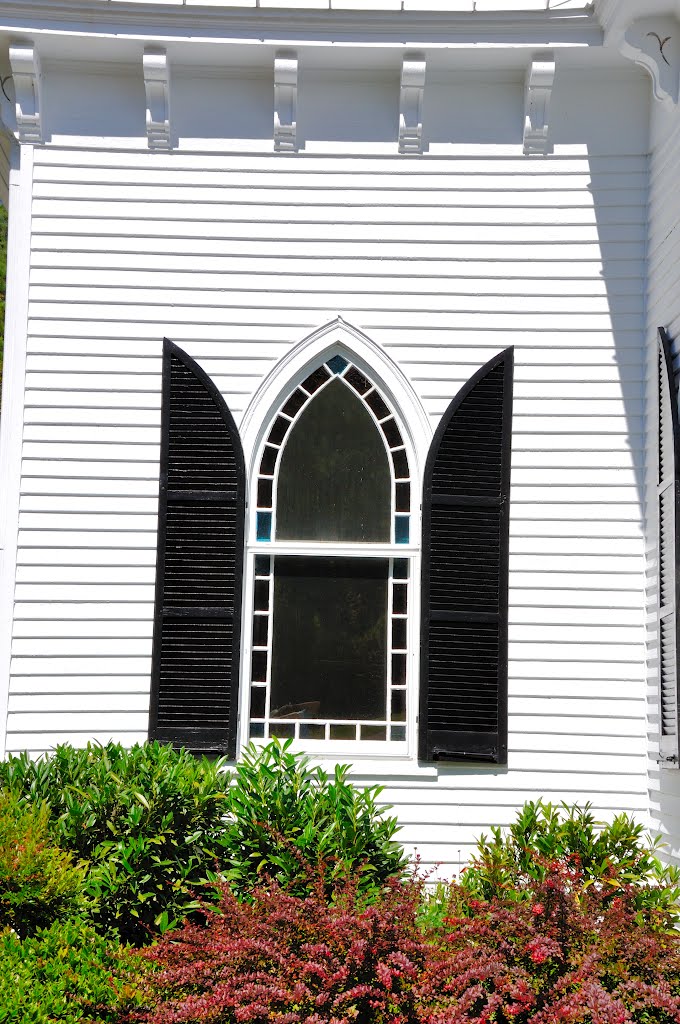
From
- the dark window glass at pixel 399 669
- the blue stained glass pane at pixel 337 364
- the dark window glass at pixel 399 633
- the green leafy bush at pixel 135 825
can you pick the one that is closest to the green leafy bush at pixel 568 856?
the dark window glass at pixel 399 669

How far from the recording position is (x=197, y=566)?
21.3 ft

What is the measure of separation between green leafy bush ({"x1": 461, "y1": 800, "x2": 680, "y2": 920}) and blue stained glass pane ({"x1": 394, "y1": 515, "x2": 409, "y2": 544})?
178cm

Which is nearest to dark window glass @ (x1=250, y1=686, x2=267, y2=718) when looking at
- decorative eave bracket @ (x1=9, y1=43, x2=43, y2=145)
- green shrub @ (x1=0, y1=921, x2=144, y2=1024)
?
green shrub @ (x1=0, y1=921, x2=144, y2=1024)

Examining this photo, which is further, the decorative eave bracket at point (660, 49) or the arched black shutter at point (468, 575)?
the arched black shutter at point (468, 575)

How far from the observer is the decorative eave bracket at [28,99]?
669 cm

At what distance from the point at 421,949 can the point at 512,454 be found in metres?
3.10

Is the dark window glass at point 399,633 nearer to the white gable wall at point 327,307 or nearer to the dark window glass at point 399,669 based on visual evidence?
the dark window glass at point 399,669

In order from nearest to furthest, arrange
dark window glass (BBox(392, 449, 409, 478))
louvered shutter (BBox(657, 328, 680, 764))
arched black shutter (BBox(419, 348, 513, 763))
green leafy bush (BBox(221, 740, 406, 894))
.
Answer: green leafy bush (BBox(221, 740, 406, 894))
louvered shutter (BBox(657, 328, 680, 764))
arched black shutter (BBox(419, 348, 513, 763))
dark window glass (BBox(392, 449, 409, 478))

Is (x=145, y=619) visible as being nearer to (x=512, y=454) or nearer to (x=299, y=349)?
(x=299, y=349)

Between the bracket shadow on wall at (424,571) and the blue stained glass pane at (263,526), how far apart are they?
0.13 metres

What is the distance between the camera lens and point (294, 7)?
21.2ft

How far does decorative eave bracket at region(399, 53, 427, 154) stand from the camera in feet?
21.5

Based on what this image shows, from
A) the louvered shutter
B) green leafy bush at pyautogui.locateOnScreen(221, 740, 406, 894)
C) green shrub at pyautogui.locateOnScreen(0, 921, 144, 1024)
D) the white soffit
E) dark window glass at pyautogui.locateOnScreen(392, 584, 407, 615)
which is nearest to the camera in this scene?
green shrub at pyautogui.locateOnScreen(0, 921, 144, 1024)

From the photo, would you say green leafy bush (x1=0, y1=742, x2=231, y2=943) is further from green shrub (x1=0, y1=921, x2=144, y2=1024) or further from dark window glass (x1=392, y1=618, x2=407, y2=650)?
dark window glass (x1=392, y1=618, x2=407, y2=650)
